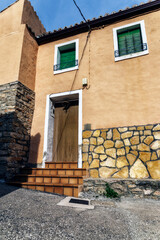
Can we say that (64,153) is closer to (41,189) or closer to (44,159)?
(44,159)

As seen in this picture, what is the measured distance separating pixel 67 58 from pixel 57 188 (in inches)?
202

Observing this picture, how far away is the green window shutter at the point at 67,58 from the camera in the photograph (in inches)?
251

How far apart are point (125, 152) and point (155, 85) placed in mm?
2311

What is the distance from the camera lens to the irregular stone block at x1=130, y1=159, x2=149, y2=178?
13.5 ft

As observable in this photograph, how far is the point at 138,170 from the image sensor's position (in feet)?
13.7

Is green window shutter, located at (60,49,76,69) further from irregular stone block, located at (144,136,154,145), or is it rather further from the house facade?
irregular stone block, located at (144,136,154,145)

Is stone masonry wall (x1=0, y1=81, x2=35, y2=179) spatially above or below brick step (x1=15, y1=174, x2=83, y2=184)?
above

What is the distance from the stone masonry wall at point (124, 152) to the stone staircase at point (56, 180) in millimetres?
529

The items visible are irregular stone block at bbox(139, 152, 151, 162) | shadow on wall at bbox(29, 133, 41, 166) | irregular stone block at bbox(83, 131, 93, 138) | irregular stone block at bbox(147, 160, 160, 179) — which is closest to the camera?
irregular stone block at bbox(147, 160, 160, 179)

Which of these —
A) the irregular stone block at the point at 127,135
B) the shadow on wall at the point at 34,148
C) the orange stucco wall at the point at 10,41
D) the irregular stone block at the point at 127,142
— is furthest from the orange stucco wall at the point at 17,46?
the irregular stone block at the point at 127,142

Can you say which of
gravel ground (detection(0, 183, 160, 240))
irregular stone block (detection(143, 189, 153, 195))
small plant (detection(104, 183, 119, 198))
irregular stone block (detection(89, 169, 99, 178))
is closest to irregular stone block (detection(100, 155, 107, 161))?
irregular stone block (detection(89, 169, 99, 178))

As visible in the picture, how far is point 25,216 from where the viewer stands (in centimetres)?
216

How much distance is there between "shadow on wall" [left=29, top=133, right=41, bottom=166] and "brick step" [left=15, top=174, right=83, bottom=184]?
2.96ft

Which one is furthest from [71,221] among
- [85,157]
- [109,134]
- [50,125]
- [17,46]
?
[17,46]
